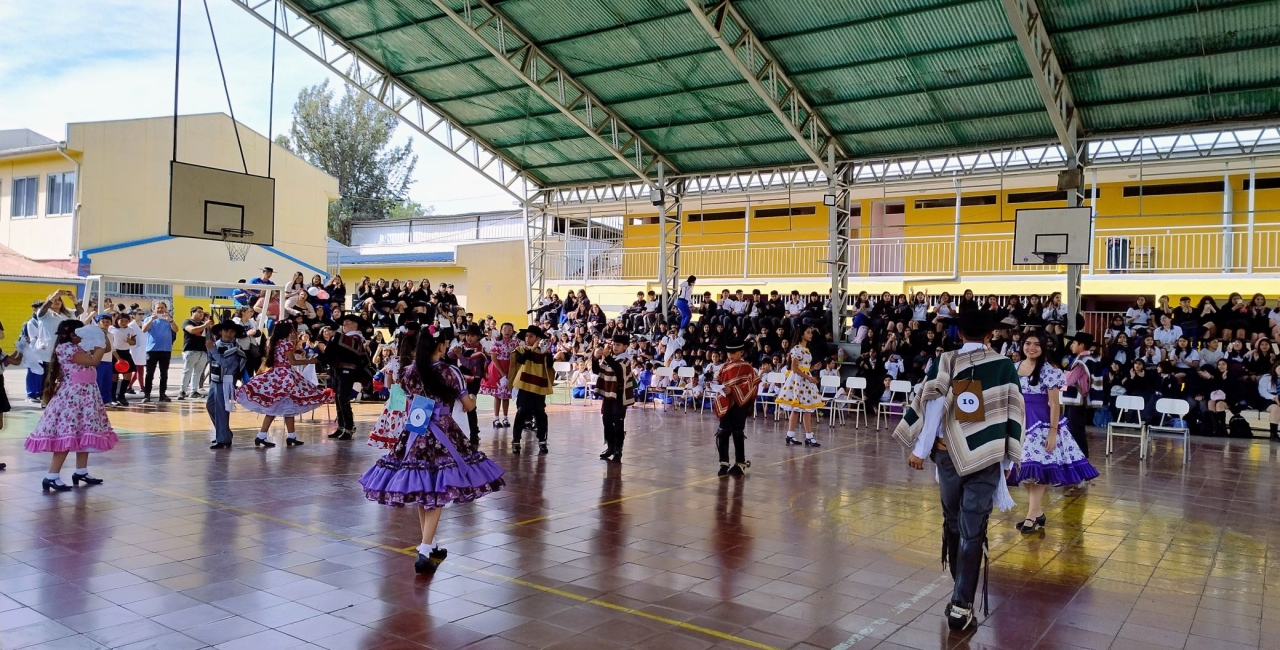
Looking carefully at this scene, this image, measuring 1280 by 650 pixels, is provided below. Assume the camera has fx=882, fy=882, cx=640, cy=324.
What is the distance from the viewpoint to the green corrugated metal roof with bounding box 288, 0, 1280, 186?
14.2 m

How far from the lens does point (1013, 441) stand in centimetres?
472

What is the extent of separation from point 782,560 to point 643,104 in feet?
49.0

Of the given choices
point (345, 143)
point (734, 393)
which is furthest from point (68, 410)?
point (345, 143)

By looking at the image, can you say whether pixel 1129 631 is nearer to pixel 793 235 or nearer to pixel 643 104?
pixel 643 104

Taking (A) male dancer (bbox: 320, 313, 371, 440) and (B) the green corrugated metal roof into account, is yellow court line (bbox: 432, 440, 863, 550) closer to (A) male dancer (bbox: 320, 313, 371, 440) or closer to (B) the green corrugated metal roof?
(A) male dancer (bbox: 320, 313, 371, 440)

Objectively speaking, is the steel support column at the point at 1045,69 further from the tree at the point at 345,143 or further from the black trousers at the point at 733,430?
the tree at the point at 345,143

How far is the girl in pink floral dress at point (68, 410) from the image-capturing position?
24.2 feet

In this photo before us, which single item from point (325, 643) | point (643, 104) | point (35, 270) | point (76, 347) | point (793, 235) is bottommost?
point (325, 643)

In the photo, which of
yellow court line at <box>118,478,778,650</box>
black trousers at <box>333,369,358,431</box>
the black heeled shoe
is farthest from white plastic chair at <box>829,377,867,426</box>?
the black heeled shoe

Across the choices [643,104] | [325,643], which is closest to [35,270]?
[643,104]

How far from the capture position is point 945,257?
23281 mm

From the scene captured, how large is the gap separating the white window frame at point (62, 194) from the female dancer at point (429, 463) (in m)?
24.9

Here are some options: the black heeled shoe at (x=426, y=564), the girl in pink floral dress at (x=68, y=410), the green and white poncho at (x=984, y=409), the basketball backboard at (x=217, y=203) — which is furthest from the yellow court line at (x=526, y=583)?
the basketball backboard at (x=217, y=203)

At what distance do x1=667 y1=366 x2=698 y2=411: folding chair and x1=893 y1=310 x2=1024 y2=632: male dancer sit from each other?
1273 centimetres
